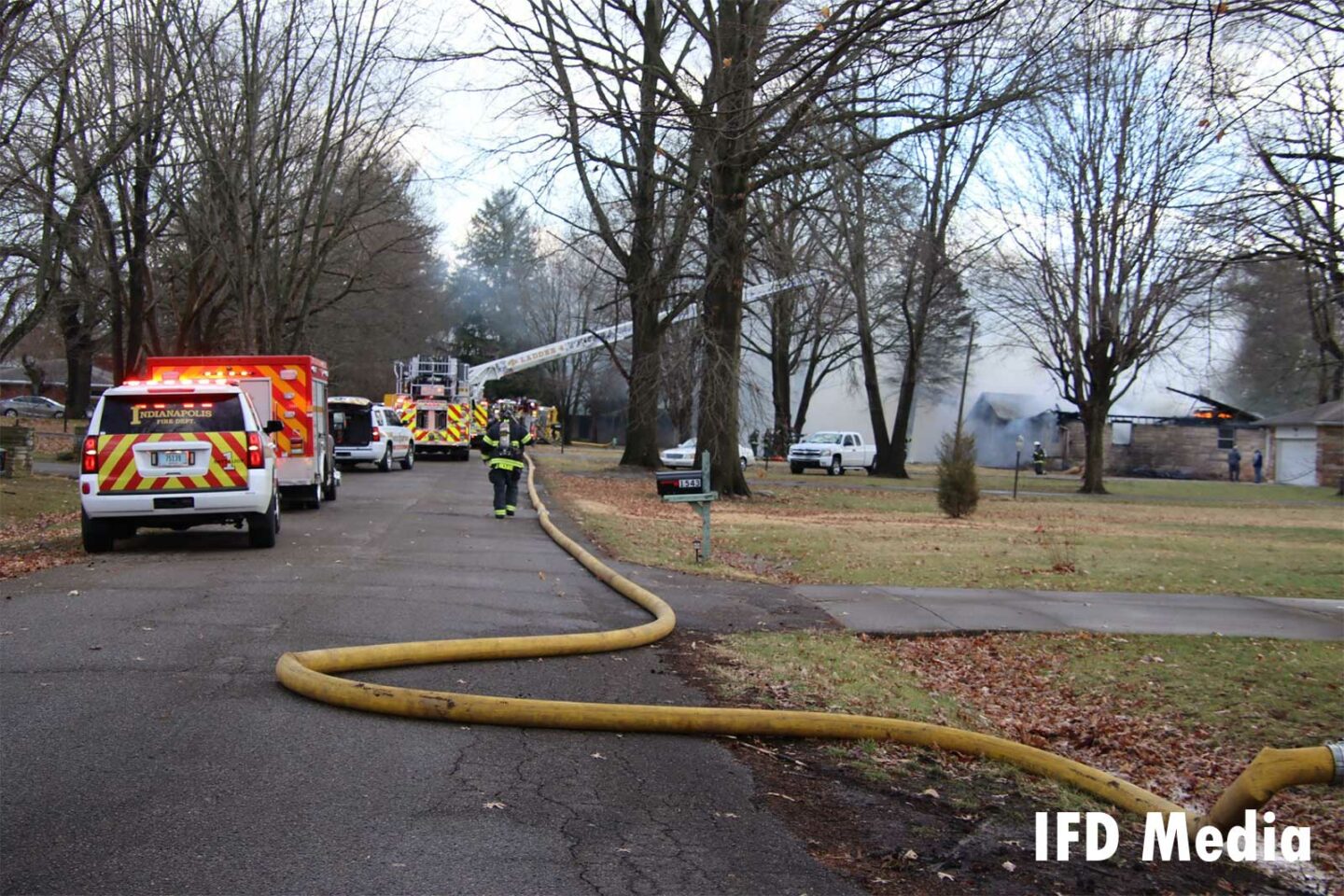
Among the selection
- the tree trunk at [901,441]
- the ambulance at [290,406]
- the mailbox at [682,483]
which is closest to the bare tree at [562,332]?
the tree trunk at [901,441]

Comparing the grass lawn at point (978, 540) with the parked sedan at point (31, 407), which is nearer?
the grass lawn at point (978, 540)

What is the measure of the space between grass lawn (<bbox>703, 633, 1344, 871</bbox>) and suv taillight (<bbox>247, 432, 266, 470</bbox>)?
22.1ft

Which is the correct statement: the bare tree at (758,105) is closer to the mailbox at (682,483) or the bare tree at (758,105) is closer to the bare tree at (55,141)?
the mailbox at (682,483)

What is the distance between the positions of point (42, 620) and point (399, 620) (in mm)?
2522

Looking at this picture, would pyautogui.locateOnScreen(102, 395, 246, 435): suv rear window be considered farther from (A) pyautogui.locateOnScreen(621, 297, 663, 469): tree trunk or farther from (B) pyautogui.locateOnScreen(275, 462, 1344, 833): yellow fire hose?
(A) pyautogui.locateOnScreen(621, 297, 663, 469): tree trunk

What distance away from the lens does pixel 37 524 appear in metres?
16.0

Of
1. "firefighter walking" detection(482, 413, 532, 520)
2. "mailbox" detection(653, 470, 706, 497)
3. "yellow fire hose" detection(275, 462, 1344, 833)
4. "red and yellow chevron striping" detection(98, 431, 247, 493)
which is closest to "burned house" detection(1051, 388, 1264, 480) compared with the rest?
"firefighter walking" detection(482, 413, 532, 520)

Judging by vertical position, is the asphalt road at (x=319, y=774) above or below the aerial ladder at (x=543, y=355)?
below

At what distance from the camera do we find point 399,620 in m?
8.64

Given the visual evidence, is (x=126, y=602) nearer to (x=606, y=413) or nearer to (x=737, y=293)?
(x=737, y=293)

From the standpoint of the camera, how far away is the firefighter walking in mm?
18703

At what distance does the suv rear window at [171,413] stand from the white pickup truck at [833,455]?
34719mm

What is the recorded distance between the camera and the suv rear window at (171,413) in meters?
12.6

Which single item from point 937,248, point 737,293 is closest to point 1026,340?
point 937,248
